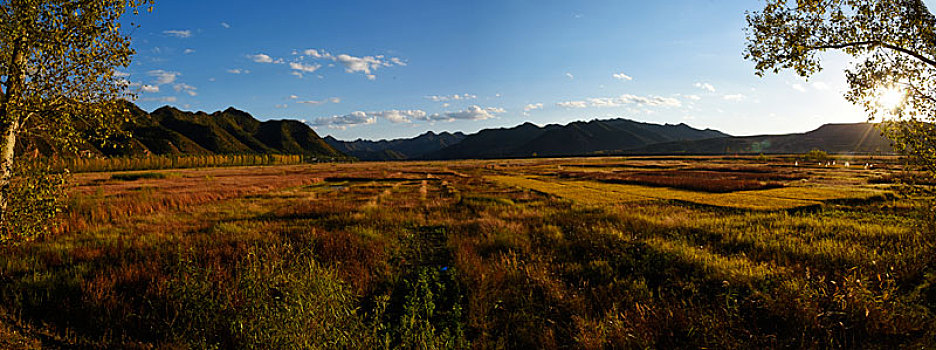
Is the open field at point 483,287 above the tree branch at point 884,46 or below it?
below

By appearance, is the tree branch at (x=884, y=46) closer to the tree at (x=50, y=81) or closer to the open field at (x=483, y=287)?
the open field at (x=483, y=287)

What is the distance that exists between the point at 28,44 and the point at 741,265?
17.9 meters

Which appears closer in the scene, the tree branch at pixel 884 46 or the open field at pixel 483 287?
the open field at pixel 483 287

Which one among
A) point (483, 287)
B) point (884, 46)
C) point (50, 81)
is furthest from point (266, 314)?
point (884, 46)

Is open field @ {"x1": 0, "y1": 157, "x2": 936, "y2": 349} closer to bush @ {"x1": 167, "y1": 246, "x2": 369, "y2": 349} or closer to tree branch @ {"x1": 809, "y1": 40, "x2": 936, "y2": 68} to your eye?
bush @ {"x1": 167, "y1": 246, "x2": 369, "y2": 349}

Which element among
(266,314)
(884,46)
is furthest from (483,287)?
(884,46)

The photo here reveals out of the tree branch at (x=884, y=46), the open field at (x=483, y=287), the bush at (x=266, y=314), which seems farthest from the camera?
the tree branch at (x=884, y=46)

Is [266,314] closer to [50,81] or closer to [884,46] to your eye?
[50,81]

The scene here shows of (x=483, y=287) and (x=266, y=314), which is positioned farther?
(x=483, y=287)

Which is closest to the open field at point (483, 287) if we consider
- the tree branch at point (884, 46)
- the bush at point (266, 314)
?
the bush at point (266, 314)

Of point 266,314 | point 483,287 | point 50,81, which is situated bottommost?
point 483,287

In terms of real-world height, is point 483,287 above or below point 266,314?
below

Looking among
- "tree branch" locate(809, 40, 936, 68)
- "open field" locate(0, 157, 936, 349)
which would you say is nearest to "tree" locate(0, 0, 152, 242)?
"open field" locate(0, 157, 936, 349)

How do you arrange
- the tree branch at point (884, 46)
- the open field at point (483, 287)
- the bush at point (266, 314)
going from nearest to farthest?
1. the bush at point (266, 314)
2. the open field at point (483, 287)
3. the tree branch at point (884, 46)
